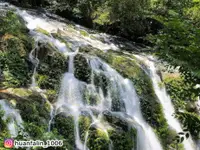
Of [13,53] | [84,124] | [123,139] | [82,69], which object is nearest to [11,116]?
[84,124]

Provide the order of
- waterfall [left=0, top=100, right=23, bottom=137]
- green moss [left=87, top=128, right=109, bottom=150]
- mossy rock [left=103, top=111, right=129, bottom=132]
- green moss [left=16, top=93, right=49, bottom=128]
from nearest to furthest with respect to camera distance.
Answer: waterfall [left=0, top=100, right=23, bottom=137]
green moss [left=16, top=93, right=49, bottom=128]
green moss [left=87, top=128, right=109, bottom=150]
mossy rock [left=103, top=111, right=129, bottom=132]

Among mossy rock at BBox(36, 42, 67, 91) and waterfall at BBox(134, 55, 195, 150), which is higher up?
mossy rock at BBox(36, 42, 67, 91)

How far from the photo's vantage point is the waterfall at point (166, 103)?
31.3 ft

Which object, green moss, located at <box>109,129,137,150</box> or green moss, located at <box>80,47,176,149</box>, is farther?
green moss, located at <box>80,47,176,149</box>

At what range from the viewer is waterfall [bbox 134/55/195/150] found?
9536 millimetres

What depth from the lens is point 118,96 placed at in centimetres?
950

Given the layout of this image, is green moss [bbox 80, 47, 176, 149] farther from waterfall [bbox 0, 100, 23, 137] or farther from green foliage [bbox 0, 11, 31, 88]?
waterfall [bbox 0, 100, 23, 137]

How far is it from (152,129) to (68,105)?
2806 millimetres

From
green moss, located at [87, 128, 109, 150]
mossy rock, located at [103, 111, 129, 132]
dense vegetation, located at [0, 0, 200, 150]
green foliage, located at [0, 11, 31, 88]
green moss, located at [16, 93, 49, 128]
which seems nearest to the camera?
dense vegetation, located at [0, 0, 200, 150]

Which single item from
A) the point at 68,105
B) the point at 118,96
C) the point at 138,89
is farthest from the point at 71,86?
the point at 138,89

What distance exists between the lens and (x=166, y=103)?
10.5m

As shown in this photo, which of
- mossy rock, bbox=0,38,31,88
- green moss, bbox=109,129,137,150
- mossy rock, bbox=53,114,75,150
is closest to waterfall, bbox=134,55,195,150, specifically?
green moss, bbox=109,129,137,150

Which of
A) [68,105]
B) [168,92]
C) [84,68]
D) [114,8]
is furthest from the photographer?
[114,8]

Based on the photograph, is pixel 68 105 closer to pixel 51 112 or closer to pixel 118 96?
pixel 51 112
